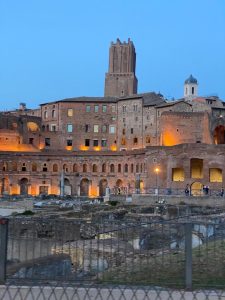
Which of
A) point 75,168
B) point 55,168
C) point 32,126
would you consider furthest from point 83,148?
point 32,126

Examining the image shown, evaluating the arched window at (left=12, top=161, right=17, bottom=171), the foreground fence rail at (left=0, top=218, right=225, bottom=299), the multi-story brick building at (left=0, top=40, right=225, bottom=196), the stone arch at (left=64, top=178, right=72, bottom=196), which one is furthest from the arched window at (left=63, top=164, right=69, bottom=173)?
the foreground fence rail at (left=0, top=218, right=225, bottom=299)

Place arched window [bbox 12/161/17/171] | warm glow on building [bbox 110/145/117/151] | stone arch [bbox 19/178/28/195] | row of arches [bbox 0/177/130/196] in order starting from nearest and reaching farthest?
row of arches [bbox 0/177/130/196] → arched window [bbox 12/161/17/171] → stone arch [bbox 19/178/28/195] → warm glow on building [bbox 110/145/117/151]

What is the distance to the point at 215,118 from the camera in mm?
71062

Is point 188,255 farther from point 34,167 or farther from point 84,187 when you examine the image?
point 34,167

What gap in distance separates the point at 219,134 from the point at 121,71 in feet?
96.2

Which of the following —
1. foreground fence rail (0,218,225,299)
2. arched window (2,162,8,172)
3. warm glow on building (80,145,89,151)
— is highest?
warm glow on building (80,145,89,151)

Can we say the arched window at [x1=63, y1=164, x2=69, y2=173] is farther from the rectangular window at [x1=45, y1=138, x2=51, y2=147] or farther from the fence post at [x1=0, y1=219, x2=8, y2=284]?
the fence post at [x1=0, y1=219, x2=8, y2=284]

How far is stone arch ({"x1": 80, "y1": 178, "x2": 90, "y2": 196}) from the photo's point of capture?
2923 inches

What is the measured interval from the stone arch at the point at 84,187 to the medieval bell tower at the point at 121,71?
79.5 ft

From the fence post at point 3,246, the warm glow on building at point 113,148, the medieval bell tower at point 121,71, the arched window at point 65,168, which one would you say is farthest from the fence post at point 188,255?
the medieval bell tower at point 121,71

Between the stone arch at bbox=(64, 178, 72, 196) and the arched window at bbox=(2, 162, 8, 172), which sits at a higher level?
the arched window at bbox=(2, 162, 8, 172)

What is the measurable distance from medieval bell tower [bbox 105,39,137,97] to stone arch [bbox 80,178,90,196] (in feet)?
79.5

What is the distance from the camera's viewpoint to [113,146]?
8131 centimetres

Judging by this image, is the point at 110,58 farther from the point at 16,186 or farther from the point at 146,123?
the point at 16,186
